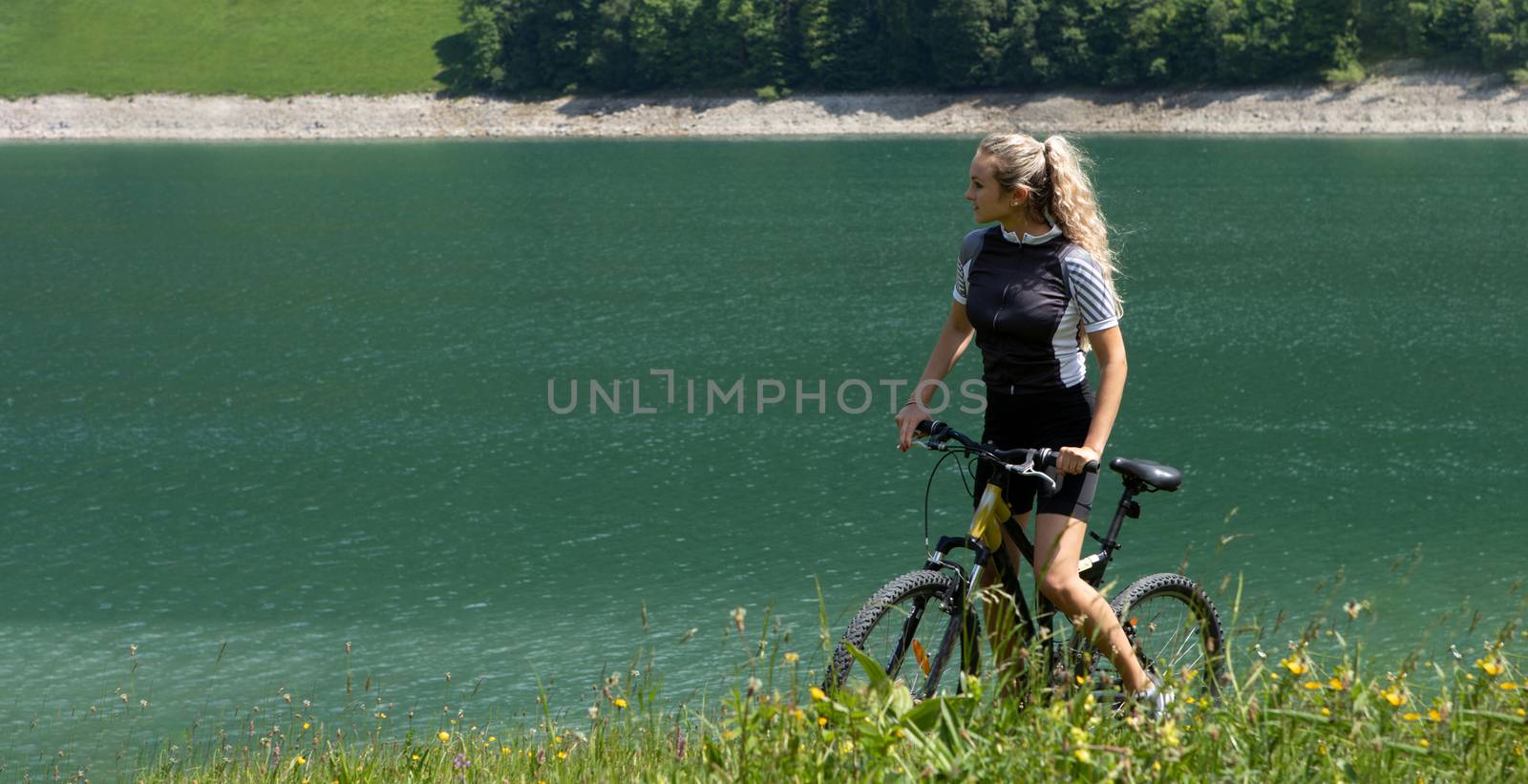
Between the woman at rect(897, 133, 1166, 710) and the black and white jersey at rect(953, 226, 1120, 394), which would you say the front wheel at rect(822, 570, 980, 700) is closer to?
the woman at rect(897, 133, 1166, 710)

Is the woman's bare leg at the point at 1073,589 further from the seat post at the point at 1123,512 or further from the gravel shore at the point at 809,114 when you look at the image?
the gravel shore at the point at 809,114

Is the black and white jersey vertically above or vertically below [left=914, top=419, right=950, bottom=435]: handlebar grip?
above

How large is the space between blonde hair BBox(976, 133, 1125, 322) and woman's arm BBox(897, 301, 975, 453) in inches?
19.1

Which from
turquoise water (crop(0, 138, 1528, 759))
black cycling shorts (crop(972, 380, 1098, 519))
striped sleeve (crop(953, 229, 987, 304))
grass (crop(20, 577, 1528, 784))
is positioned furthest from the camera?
turquoise water (crop(0, 138, 1528, 759))

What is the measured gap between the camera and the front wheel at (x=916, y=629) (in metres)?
4.69

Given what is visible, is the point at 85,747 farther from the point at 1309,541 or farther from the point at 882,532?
the point at 1309,541

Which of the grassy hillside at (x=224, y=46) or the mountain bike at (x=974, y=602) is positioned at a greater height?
the grassy hillside at (x=224, y=46)

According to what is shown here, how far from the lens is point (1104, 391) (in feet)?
15.7

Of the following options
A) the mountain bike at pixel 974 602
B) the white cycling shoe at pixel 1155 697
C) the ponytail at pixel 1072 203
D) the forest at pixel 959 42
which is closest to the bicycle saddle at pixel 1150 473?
the mountain bike at pixel 974 602

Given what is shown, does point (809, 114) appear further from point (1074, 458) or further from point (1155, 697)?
point (1155, 697)

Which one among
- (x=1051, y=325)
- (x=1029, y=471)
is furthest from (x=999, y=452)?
(x=1051, y=325)

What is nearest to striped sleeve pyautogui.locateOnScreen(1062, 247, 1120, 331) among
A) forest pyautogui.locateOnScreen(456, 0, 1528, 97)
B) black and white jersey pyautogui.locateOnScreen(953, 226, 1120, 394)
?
black and white jersey pyautogui.locateOnScreen(953, 226, 1120, 394)

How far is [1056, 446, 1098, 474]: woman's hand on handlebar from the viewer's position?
4.68m

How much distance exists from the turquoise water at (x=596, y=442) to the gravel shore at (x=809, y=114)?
3713 centimetres
